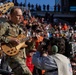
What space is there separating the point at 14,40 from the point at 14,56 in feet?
0.81

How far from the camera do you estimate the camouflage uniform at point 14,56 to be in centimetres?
623

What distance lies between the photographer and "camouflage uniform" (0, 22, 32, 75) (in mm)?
6234

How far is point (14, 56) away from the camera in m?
6.32

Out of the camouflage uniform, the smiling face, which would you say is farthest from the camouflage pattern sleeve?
the smiling face

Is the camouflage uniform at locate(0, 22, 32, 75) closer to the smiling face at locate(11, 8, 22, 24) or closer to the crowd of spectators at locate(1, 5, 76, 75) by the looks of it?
the smiling face at locate(11, 8, 22, 24)

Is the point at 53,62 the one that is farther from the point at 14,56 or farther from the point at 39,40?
the point at 39,40

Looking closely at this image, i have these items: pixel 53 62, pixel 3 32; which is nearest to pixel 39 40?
pixel 3 32

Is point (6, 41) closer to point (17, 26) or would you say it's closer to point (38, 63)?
point (17, 26)

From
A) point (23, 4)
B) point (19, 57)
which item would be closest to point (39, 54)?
point (19, 57)

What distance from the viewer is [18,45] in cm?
641

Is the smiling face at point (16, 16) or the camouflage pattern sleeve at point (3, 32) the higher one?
the smiling face at point (16, 16)

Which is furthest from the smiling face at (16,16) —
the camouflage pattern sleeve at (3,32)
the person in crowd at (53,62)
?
the person in crowd at (53,62)

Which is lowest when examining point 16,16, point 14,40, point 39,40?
point 39,40

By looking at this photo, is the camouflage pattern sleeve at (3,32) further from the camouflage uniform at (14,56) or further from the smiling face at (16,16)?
the smiling face at (16,16)
